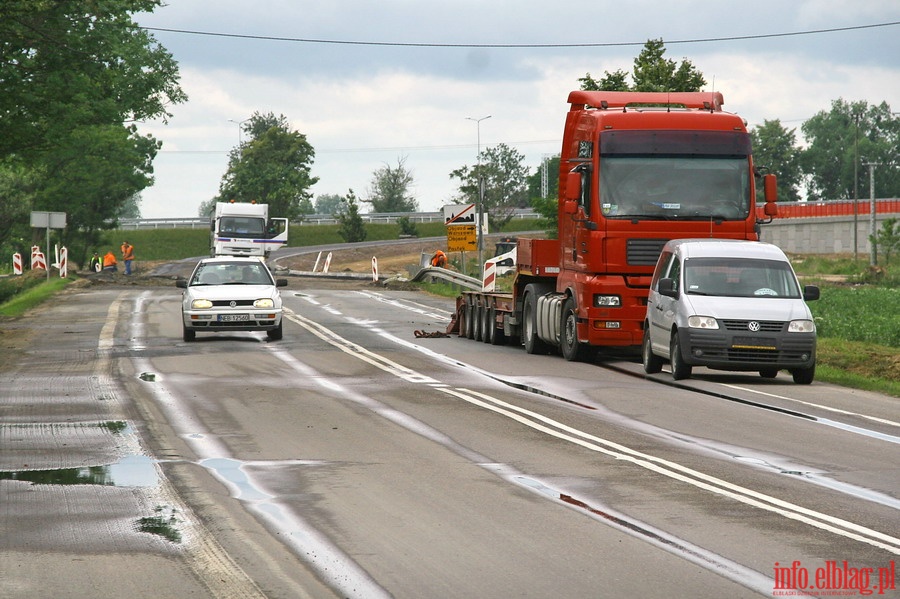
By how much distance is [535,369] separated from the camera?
20266mm

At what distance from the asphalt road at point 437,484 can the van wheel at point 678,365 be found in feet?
0.63

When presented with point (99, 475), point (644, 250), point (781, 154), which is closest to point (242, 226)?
point (644, 250)

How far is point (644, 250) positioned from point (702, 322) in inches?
A: 120

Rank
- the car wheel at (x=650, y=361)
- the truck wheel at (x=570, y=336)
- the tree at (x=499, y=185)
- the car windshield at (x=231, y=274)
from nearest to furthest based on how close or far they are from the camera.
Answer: the car wheel at (x=650, y=361), the truck wheel at (x=570, y=336), the car windshield at (x=231, y=274), the tree at (x=499, y=185)

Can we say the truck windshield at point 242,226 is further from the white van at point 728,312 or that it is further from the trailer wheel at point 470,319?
the white van at point 728,312

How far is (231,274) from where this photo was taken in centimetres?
2666

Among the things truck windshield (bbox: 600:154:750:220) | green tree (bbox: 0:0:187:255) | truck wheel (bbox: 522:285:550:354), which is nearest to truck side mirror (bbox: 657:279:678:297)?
truck windshield (bbox: 600:154:750:220)

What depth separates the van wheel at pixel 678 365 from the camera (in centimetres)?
1811

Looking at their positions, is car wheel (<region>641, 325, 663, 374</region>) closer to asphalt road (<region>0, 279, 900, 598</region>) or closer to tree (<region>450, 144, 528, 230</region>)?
asphalt road (<region>0, 279, 900, 598</region>)

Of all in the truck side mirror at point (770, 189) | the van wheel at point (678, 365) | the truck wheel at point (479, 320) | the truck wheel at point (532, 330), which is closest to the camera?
the van wheel at point (678, 365)

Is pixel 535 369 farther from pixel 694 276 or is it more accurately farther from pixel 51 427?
pixel 51 427

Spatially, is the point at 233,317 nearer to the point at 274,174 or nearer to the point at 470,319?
the point at 470,319

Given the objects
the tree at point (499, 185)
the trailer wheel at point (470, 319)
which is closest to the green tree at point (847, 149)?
the tree at point (499, 185)

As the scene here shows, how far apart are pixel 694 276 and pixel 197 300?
10322mm
